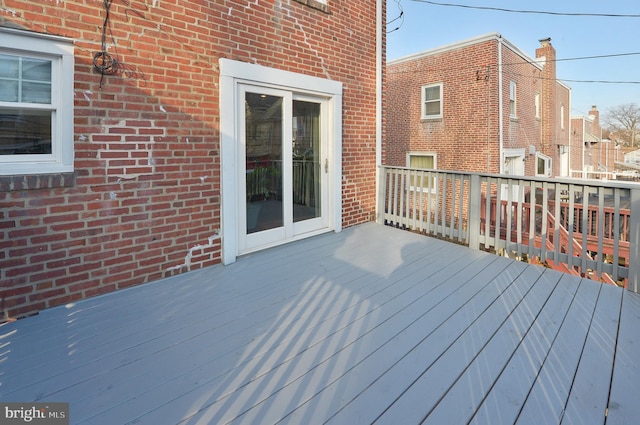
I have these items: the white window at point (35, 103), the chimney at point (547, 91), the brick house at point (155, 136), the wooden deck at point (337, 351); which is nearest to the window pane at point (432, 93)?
the chimney at point (547, 91)

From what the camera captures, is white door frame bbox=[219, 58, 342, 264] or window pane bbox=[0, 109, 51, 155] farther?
white door frame bbox=[219, 58, 342, 264]

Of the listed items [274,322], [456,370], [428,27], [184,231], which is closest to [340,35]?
[184,231]

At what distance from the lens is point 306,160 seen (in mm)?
4574

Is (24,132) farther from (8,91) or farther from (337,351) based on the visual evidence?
(337,351)

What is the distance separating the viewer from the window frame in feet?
36.7

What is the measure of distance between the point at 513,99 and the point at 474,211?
9.16 meters

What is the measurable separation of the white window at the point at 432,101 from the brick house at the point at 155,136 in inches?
305

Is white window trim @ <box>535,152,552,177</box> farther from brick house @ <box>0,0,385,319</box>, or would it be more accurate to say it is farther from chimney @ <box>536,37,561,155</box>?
brick house @ <box>0,0,385,319</box>

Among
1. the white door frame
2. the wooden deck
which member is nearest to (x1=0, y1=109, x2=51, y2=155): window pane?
the wooden deck

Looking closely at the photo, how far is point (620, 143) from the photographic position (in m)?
40.9

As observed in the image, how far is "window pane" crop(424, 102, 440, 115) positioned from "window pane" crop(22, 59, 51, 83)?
11109 mm

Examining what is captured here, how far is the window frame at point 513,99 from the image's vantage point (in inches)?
440

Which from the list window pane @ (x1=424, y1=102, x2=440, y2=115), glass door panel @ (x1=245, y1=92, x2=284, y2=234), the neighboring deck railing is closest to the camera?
the neighboring deck railing

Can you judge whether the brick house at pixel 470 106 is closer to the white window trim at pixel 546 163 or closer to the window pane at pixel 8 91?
the white window trim at pixel 546 163
